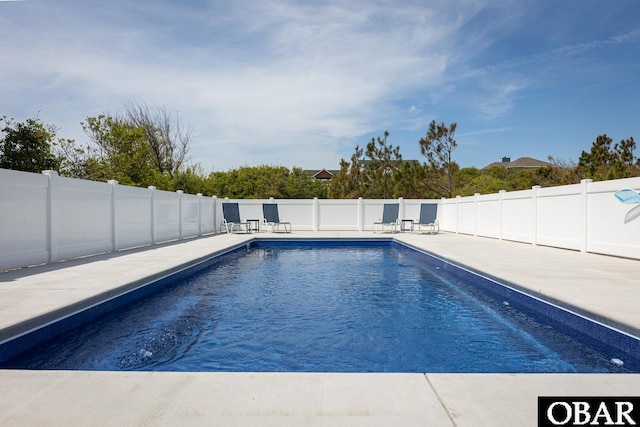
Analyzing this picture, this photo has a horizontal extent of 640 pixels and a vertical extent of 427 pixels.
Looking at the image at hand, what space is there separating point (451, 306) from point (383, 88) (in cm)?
1167

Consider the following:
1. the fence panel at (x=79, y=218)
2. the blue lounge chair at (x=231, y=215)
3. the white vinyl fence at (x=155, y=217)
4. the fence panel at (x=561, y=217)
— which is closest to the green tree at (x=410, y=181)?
the white vinyl fence at (x=155, y=217)

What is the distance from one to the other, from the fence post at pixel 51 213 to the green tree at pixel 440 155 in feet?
72.1

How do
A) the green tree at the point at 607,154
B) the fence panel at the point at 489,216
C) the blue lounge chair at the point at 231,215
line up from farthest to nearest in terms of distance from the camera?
1. the green tree at the point at 607,154
2. the blue lounge chair at the point at 231,215
3. the fence panel at the point at 489,216

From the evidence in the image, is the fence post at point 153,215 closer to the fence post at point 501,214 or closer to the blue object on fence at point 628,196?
the fence post at point 501,214

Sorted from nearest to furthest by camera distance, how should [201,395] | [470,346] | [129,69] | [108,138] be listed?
[201,395] < [470,346] < [129,69] < [108,138]

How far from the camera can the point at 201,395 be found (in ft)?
6.89

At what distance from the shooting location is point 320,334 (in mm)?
3881

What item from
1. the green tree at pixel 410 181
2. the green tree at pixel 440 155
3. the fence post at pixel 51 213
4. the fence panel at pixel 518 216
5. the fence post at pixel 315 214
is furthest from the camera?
the green tree at pixel 440 155

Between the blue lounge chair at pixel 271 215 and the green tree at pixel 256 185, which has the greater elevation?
the green tree at pixel 256 185

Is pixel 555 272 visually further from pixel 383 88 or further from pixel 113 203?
pixel 383 88

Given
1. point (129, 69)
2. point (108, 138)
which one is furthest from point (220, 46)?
point (108, 138)

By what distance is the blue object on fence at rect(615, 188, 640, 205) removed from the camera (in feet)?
22.9

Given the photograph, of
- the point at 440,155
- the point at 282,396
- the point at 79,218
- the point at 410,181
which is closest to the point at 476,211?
the point at 79,218
